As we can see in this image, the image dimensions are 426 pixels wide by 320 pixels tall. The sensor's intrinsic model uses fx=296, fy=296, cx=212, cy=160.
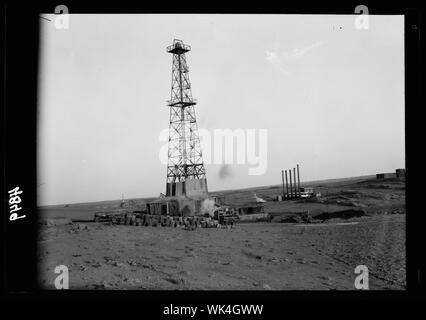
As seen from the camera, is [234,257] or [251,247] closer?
[234,257]

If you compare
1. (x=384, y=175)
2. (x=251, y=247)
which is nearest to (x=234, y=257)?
(x=251, y=247)

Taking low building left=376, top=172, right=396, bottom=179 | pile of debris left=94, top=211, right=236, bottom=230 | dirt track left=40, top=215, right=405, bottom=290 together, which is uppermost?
low building left=376, top=172, right=396, bottom=179

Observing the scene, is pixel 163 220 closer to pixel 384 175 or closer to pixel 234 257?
→ pixel 234 257

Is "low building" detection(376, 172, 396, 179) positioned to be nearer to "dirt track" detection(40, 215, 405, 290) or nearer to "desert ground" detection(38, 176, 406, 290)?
"desert ground" detection(38, 176, 406, 290)

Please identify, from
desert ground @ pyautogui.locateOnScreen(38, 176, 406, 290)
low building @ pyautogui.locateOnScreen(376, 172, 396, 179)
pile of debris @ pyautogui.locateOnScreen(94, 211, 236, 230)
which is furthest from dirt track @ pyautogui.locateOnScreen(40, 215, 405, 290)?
low building @ pyautogui.locateOnScreen(376, 172, 396, 179)

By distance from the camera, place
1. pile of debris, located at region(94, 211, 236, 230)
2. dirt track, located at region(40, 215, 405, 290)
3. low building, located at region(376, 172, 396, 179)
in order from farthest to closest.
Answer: pile of debris, located at region(94, 211, 236, 230), low building, located at region(376, 172, 396, 179), dirt track, located at region(40, 215, 405, 290)

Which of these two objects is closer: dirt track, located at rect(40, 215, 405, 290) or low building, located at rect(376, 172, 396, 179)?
dirt track, located at rect(40, 215, 405, 290)

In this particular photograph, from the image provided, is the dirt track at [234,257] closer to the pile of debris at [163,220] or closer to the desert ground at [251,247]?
the desert ground at [251,247]

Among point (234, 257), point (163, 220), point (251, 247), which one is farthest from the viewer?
point (163, 220)
